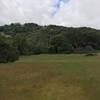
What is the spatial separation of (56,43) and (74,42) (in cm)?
1517

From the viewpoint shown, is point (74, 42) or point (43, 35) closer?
point (74, 42)

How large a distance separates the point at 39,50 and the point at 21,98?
8198 cm

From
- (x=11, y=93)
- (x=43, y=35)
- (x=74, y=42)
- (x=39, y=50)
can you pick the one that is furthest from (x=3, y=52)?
(x=43, y=35)

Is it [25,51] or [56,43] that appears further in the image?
[56,43]

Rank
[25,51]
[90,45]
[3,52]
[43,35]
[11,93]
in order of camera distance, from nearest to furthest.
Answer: [11,93] < [3,52] < [25,51] < [90,45] < [43,35]

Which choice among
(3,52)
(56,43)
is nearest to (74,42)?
(56,43)

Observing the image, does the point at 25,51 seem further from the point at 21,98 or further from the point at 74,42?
the point at 21,98

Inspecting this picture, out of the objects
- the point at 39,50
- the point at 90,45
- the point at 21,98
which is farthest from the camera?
the point at 90,45

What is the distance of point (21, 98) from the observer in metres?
15.2

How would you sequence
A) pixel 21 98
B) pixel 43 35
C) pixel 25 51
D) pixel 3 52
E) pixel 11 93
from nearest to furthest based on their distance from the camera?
pixel 21 98 → pixel 11 93 → pixel 3 52 → pixel 25 51 → pixel 43 35

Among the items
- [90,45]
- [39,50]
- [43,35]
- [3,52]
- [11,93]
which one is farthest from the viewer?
[43,35]

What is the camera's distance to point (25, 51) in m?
89.6

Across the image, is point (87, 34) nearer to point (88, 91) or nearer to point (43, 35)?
point (43, 35)

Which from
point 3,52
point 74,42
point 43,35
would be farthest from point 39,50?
point 3,52
